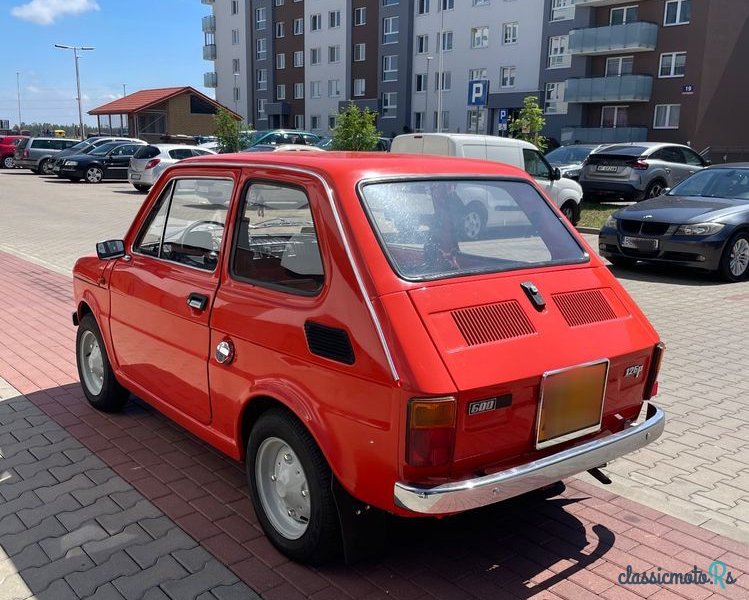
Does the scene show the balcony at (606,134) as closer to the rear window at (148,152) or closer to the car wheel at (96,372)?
the rear window at (148,152)

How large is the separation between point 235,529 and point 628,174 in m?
17.0

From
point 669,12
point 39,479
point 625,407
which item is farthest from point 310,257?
point 669,12

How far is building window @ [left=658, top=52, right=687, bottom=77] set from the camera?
40688 millimetres

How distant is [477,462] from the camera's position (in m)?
2.88

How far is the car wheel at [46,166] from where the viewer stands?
3456 cm

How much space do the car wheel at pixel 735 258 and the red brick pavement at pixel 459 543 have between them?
732 centimetres

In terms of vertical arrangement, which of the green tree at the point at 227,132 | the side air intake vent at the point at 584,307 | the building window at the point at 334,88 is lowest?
the side air intake vent at the point at 584,307

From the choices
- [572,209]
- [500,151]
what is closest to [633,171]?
[572,209]

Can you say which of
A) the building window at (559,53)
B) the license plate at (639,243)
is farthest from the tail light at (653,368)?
the building window at (559,53)

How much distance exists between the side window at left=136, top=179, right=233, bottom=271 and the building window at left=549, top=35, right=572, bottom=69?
148 ft

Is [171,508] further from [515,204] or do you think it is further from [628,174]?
[628,174]

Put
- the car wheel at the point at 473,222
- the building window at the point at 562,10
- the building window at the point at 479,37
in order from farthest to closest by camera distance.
A: the building window at the point at 479,37
the building window at the point at 562,10
the car wheel at the point at 473,222

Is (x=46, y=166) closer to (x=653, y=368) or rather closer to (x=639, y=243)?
(x=639, y=243)

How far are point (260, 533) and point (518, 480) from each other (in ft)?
4.67
